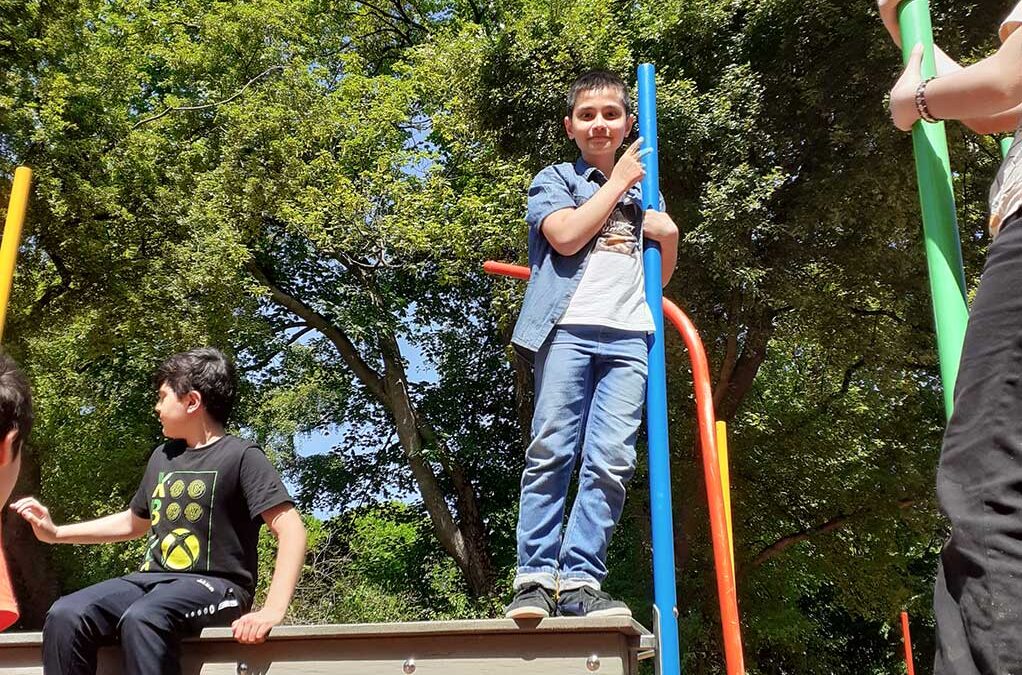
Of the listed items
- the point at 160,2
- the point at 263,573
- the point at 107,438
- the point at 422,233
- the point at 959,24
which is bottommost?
the point at 263,573

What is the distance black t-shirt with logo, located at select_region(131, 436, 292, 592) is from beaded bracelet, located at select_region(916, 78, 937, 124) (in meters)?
2.03

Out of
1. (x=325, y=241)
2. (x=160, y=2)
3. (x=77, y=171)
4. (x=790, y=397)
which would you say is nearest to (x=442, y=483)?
(x=325, y=241)

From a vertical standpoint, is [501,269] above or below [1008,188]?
above

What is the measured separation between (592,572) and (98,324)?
43.2ft

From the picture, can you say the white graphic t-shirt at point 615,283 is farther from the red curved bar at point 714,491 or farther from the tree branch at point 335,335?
the tree branch at point 335,335

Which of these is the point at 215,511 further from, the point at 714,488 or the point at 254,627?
the point at 714,488

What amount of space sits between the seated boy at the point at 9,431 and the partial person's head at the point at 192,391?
26.8 inches

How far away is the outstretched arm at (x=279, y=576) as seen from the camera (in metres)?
2.44

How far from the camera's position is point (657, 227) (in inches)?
129

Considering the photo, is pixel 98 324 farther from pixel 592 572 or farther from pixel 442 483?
pixel 592 572

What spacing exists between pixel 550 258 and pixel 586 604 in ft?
3.64

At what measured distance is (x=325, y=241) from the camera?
1595 centimetres

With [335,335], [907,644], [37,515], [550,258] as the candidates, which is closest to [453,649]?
[550,258]

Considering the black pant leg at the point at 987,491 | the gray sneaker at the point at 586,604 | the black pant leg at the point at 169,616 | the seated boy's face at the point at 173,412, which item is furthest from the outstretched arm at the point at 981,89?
the seated boy's face at the point at 173,412
